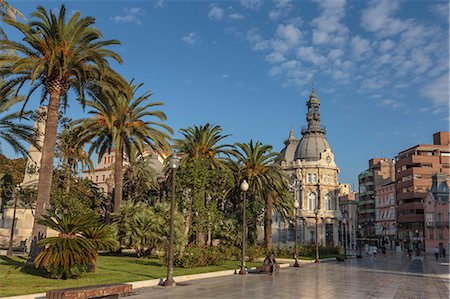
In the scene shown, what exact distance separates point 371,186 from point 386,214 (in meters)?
15.5

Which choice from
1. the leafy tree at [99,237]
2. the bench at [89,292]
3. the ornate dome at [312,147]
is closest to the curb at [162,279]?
the leafy tree at [99,237]

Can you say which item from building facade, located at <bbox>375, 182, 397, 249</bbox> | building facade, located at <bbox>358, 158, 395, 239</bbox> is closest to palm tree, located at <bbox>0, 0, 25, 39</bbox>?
building facade, located at <bbox>375, 182, 397, 249</bbox>

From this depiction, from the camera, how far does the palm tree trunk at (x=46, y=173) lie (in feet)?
67.3

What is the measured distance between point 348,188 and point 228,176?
5601 inches

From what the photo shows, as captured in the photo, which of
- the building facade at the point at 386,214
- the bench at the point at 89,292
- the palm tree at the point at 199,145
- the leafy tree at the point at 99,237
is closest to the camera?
the bench at the point at 89,292

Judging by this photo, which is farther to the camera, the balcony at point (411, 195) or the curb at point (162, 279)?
the balcony at point (411, 195)

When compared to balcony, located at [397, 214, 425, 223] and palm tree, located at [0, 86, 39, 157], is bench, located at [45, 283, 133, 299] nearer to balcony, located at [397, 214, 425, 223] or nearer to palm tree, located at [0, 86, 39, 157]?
palm tree, located at [0, 86, 39, 157]

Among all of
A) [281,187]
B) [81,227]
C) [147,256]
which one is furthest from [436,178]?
[81,227]

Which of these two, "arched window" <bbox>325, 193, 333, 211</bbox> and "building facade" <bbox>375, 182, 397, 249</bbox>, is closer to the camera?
"arched window" <bbox>325, 193, 333, 211</bbox>

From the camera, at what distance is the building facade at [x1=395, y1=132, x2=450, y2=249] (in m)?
85.2

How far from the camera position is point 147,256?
102 feet

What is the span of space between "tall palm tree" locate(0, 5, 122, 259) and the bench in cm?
993

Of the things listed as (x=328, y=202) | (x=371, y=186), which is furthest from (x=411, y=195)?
(x=371, y=186)

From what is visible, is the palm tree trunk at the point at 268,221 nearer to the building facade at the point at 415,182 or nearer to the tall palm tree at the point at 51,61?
the tall palm tree at the point at 51,61
